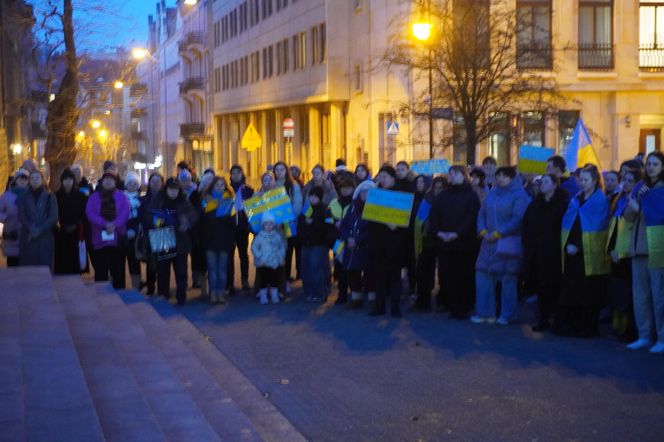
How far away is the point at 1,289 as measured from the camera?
12578 mm

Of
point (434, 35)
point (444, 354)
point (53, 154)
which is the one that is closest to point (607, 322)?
point (444, 354)

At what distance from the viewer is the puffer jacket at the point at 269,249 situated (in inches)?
631

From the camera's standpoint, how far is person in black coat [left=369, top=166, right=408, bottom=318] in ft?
47.8

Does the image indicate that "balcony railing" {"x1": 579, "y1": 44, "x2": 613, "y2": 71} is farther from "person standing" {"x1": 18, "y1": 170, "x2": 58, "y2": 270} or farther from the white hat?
"person standing" {"x1": 18, "y1": 170, "x2": 58, "y2": 270}

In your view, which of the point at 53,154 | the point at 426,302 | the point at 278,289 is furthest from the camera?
the point at 53,154

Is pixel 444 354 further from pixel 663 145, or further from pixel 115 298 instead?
pixel 663 145

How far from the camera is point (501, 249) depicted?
13.7 metres

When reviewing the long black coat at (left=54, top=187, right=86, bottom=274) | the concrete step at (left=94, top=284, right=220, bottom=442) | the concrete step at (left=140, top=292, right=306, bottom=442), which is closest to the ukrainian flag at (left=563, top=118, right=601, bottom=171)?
the concrete step at (left=140, top=292, right=306, bottom=442)

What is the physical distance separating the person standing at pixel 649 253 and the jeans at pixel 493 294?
6.42 feet

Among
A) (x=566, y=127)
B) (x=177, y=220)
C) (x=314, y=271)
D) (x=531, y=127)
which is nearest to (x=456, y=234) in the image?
(x=314, y=271)

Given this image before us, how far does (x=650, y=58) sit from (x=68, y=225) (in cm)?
2673

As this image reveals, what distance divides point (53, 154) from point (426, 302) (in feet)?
51.5

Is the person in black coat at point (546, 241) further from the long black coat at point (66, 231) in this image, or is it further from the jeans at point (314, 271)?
the long black coat at point (66, 231)

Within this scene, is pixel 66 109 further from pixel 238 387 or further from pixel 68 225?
pixel 238 387
